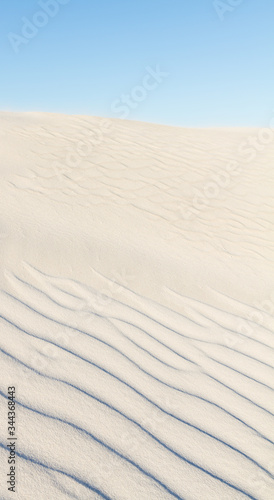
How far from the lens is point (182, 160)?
6582 millimetres

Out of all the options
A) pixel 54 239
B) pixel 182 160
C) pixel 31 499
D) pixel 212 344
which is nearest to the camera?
pixel 31 499

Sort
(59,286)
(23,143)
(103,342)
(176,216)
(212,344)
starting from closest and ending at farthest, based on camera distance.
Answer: (103,342) → (212,344) → (59,286) → (176,216) → (23,143)

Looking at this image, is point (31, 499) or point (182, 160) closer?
point (31, 499)

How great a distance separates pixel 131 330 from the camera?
2.53 m

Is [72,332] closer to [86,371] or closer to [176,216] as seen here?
[86,371]

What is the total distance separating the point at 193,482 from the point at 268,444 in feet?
1.68

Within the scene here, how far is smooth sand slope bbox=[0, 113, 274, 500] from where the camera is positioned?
62.9 inches

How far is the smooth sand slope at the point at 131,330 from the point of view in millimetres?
1599

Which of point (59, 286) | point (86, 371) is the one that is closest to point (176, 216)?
point (59, 286)
